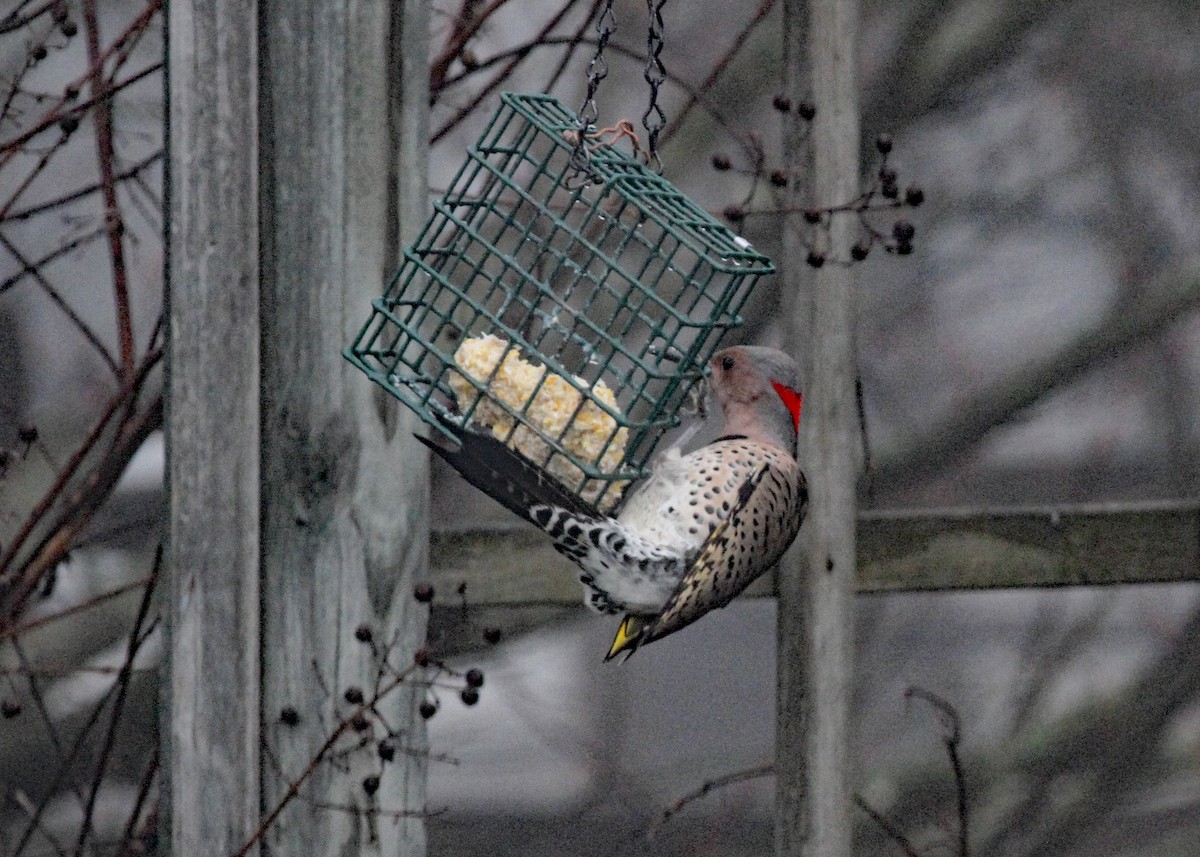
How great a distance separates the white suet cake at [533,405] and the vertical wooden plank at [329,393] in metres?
0.20

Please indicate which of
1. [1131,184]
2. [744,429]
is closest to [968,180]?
[1131,184]

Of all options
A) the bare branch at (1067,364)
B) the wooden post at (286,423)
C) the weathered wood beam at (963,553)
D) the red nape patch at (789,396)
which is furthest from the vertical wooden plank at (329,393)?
the bare branch at (1067,364)

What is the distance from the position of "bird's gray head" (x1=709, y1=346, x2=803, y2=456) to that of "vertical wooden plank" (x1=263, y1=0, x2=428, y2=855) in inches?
20.9

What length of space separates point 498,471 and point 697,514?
547mm

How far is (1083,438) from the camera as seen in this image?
169 inches

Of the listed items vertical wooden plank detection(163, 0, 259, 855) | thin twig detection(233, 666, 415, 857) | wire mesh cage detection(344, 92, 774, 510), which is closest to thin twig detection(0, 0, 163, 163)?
vertical wooden plank detection(163, 0, 259, 855)

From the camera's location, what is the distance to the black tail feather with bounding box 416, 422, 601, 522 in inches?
78.9

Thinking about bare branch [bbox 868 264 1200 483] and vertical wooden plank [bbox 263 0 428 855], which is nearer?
vertical wooden plank [bbox 263 0 428 855]

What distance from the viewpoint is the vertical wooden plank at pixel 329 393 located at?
2.31 metres

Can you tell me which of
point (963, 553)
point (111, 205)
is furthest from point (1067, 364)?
point (111, 205)

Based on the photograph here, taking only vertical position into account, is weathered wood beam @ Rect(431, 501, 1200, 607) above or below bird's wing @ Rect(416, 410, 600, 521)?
above

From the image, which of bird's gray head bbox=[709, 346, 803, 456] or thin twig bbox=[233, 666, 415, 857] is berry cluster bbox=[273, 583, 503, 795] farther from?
bird's gray head bbox=[709, 346, 803, 456]

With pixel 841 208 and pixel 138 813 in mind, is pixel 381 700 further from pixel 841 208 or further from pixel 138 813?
pixel 841 208

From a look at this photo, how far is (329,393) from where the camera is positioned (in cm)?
233
